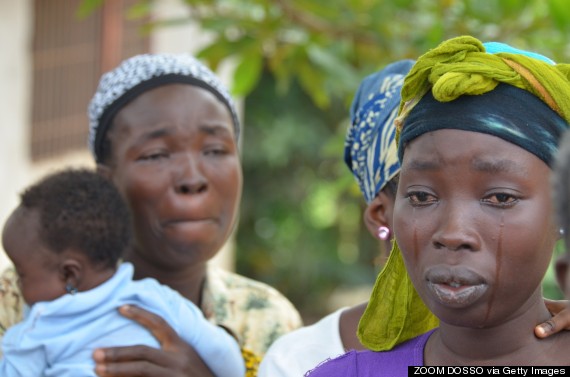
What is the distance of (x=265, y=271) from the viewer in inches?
480

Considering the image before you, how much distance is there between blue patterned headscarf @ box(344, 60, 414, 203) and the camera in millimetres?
2734

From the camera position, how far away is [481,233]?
1.93 meters

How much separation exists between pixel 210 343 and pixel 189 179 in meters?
0.57

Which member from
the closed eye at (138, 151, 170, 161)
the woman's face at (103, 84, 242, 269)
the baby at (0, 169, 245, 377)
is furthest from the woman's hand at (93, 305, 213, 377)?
the closed eye at (138, 151, 170, 161)

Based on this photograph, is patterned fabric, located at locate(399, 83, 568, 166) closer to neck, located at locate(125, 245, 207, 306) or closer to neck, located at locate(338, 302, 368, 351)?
neck, located at locate(338, 302, 368, 351)

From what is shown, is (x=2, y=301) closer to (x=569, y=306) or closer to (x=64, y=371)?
(x=64, y=371)

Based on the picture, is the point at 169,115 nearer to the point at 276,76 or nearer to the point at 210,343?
the point at 210,343

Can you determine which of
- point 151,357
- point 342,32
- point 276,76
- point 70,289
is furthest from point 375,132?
point 276,76

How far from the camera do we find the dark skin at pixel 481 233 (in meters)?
1.93

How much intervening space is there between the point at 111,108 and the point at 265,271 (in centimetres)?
886

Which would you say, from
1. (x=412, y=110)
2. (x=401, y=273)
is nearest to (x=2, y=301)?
(x=401, y=273)

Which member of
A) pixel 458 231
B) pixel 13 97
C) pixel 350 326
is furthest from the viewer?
pixel 13 97

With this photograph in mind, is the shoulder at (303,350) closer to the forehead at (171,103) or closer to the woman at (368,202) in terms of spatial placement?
the woman at (368,202)

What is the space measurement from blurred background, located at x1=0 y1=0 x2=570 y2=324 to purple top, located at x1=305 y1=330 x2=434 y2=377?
5.91 feet
